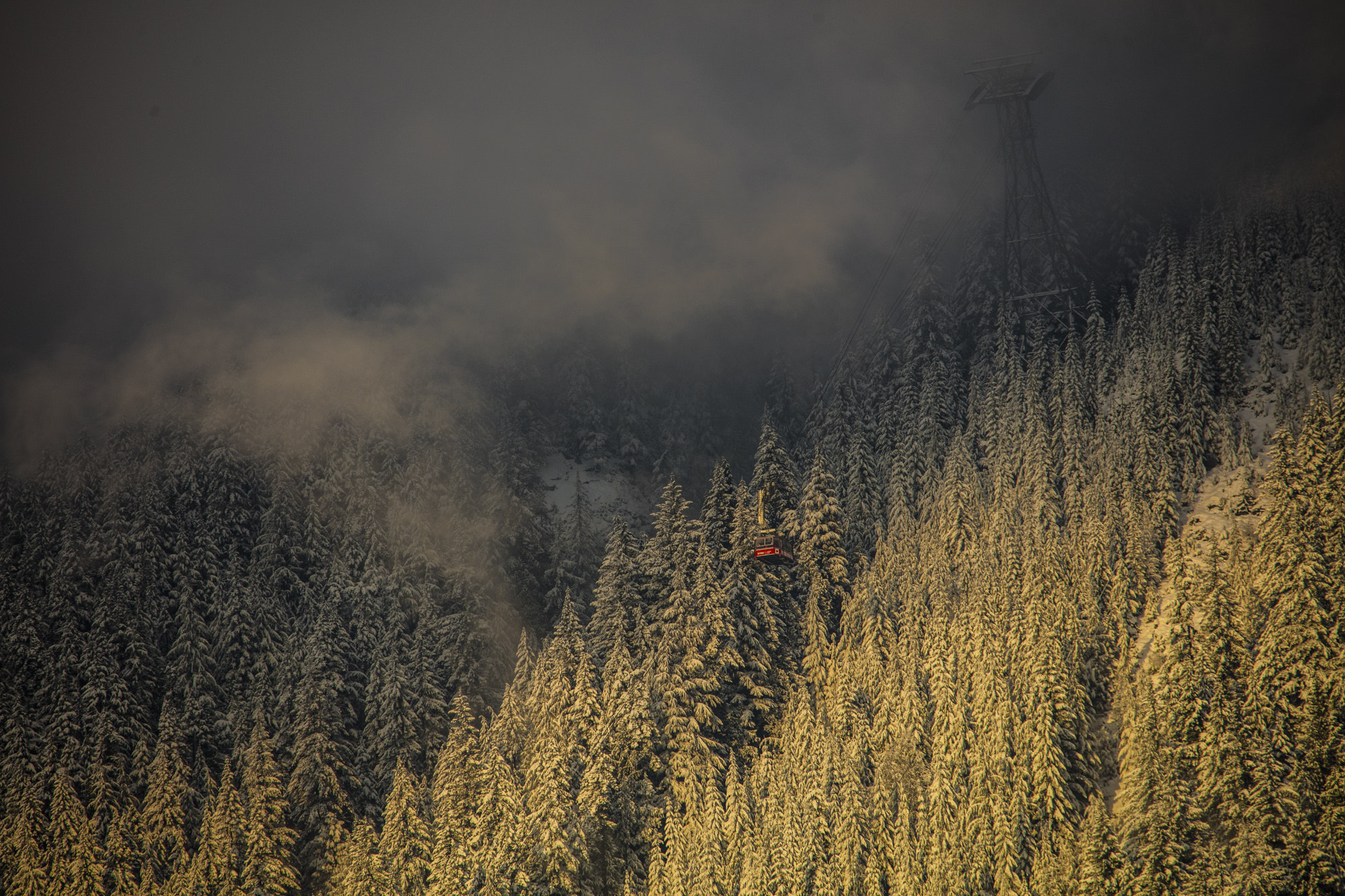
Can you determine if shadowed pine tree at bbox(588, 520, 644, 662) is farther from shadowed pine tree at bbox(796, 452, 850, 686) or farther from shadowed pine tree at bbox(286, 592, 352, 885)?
shadowed pine tree at bbox(286, 592, 352, 885)

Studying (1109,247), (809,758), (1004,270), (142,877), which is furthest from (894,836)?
(1109,247)

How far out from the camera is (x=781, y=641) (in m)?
65.5

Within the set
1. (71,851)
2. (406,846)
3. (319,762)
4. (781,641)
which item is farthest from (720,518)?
(71,851)

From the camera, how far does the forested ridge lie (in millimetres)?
50406

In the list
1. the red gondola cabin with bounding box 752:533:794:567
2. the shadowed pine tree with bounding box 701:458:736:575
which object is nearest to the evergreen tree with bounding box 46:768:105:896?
the shadowed pine tree with bounding box 701:458:736:575

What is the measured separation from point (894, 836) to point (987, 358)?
58.1 metres

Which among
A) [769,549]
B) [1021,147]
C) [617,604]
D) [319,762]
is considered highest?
[1021,147]

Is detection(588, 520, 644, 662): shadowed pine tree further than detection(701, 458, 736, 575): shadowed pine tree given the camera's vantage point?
No

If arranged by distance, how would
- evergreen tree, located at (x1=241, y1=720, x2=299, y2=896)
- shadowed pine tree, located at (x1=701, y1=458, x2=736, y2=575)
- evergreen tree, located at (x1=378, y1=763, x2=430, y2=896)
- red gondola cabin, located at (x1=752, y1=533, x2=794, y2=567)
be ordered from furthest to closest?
1. shadowed pine tree, located at (x1=701, y1=458, x2=736, y2=575)
2. red gondola cabin, located at (x1=752, y1=533, x2=794, y2=567)
3. evergreen tree, located at (x1=241, y1=720, x2=299, y2=896)
4. evergreen tree, located at (x1=378, y1=763, x2=430, y2=896)

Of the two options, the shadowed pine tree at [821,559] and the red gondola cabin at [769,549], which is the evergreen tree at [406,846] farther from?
the shadowed pine tree at [821,559]

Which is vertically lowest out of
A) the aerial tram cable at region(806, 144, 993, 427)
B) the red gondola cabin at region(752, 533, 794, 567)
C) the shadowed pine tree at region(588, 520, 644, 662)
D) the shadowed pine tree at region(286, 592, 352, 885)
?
the shadowed pine tree at region(286, 592, 352, 885)

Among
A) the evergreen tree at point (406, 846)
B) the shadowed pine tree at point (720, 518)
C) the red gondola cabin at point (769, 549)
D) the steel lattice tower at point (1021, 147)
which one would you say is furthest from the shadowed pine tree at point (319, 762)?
the steel lattice tower at point (1021, 147)

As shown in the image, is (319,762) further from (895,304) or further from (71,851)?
(895,304)

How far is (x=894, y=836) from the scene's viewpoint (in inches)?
2039
